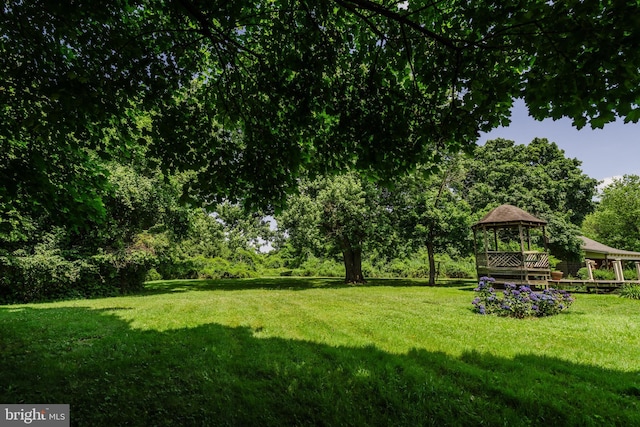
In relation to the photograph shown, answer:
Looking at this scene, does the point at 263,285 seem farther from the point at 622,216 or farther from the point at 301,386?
the point at 622,216

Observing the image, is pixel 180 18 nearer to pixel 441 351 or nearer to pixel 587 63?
pixel 587 63

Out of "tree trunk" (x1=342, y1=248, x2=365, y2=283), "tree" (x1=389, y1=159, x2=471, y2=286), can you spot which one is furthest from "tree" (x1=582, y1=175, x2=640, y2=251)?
"tree trunk" (x1=342, y1=248, x2=365, y2=283)

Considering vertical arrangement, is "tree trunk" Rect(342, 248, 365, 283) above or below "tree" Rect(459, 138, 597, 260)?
below

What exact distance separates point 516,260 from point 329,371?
19381 mm

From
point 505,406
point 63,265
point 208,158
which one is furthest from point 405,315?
point 63,265

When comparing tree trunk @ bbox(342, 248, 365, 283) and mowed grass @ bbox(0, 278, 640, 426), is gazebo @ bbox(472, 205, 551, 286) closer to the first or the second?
tree trunk @ bbox(342, 248, 365, 283)

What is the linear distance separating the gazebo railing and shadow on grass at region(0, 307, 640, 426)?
1607 centimetres

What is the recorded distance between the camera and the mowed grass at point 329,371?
13.5 feet

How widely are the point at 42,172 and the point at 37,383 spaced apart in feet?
12.6

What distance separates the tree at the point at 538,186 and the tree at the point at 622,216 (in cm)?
327

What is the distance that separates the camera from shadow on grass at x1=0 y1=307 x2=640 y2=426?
13.3 feet

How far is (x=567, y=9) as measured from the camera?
3145 millimetres

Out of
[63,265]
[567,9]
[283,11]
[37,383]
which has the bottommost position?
[37,383]

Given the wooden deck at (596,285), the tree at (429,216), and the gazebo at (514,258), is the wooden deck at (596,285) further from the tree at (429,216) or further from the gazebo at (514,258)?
the tree at (429,216)
